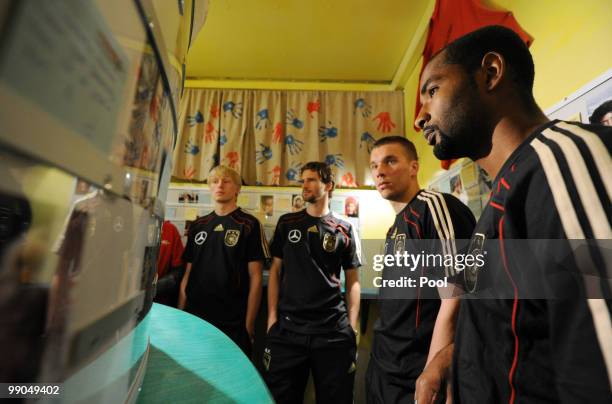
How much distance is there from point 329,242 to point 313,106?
1154 mm

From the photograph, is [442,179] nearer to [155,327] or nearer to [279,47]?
[279,47]

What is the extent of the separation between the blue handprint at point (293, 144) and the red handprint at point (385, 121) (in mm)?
603

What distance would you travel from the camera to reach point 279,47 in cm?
181

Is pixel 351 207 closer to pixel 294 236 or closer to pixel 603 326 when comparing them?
pixel 294 236

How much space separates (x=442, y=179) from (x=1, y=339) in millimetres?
1632

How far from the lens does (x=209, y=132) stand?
6.64ft

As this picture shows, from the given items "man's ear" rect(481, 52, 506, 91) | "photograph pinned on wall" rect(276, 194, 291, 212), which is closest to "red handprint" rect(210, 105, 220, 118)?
"photograph pinned on wall" rect(276, 194, 291, 212)

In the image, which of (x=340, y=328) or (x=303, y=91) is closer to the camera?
(x=340, y=328)

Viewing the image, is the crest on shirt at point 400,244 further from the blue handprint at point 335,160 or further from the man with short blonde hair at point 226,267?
the blue handprint at point 335,160

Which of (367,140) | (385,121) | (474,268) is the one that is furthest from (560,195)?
(385,121)

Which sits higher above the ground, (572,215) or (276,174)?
(276,174)

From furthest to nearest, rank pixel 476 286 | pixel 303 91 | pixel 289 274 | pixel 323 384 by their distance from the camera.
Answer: pixel 303 91
pixel 289 274
pixel 323 384
pixel 476 286

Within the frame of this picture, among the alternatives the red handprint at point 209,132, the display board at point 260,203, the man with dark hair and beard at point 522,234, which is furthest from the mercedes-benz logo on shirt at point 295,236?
the red handprint at point 209,132

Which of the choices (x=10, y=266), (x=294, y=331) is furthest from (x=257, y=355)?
(x=10, y=266)
